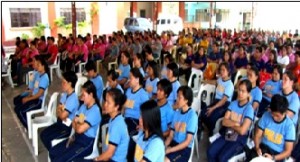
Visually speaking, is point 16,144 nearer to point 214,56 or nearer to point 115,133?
point 115,133

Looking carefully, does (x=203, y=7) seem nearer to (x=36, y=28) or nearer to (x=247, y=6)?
(x=247, y=6)

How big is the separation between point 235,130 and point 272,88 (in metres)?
1.25

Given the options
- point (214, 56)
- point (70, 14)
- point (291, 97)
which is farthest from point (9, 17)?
point (291, 97)

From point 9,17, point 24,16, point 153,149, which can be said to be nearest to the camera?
point 153,149

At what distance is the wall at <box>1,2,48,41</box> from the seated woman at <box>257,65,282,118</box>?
43.3 feet

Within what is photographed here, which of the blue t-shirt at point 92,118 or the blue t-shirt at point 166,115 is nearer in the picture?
the blue t-shirt at point 92,118

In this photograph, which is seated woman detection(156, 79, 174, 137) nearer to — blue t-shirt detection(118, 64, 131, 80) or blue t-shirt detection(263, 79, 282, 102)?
blue t-shirt detection(263, 79, 282, 102)

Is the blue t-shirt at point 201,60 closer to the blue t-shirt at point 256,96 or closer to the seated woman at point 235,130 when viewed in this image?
the blue t-shirt at point 256,96

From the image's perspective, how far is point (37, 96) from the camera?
376 centimetres

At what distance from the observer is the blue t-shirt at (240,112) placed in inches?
105

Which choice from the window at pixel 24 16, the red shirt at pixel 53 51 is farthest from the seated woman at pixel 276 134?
the window at pixel 24 16

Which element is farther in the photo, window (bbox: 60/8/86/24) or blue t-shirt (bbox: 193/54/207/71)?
window (bbox: 60/8/86/24)

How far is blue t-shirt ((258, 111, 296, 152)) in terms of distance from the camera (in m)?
2.30

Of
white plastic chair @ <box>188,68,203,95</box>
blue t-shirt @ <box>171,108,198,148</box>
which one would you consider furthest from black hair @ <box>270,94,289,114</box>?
white plastic chair @ <box>188,68,203,95</box>
